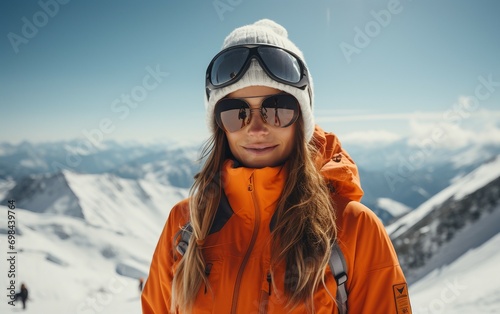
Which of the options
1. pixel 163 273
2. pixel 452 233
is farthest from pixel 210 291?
pixel 452 233

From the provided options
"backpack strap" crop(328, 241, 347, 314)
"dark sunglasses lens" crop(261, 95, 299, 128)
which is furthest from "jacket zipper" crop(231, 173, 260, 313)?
"backpack strap" crop(328, 241, 347, 314)

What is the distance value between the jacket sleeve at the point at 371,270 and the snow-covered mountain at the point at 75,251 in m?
17.7

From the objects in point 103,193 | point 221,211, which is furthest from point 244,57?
point 103,193

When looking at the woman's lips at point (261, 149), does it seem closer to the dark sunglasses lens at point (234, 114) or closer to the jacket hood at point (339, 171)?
the dark sunglasses lens at point (234, 114)

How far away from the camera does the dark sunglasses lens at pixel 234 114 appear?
2.81m

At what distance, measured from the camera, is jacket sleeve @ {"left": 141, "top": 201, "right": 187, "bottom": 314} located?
2928 mm

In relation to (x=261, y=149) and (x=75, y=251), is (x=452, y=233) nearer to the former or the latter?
(x=261, y=149)

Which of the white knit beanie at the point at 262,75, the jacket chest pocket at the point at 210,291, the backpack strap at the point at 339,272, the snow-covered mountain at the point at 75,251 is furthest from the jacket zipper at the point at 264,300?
the snow-covered mountain at the point at 75,251

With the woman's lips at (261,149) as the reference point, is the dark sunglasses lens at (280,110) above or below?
above

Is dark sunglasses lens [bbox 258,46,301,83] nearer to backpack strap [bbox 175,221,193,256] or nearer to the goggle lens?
the goggle lens

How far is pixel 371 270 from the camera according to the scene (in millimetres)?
2277

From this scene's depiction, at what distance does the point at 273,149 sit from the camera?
2795 millimetres

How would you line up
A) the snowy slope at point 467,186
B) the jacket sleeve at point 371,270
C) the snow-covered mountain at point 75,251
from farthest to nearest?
the snowy slope at point 467,186 → the snow-covered mountain at point 75,251 → the jacket sleeve at point 371,270

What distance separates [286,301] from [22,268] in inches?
1374
